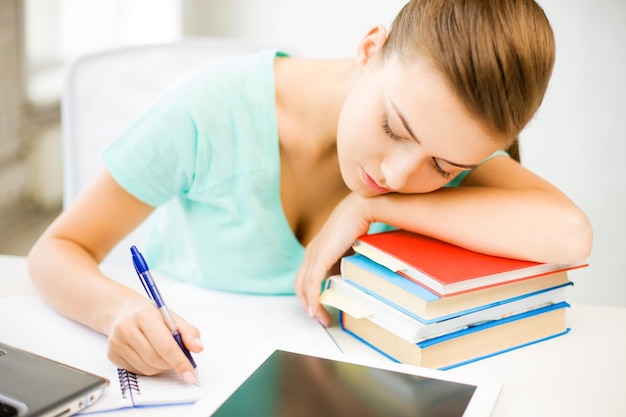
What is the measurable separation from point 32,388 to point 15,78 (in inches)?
66.4

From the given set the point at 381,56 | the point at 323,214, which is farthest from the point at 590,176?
the point at 381,56

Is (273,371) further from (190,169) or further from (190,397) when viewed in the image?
(190,169)

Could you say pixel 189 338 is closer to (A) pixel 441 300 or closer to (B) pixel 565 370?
(A) pixel 441 300

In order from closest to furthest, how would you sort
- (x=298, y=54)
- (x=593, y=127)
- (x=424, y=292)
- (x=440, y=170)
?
(x=424, y=292) < (x=440, y=170) < (x=298, y=54) < (x=593, y=127)

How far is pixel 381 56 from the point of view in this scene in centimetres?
85

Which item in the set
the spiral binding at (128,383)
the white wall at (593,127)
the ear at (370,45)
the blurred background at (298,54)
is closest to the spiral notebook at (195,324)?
the spiral binding at (128,383)

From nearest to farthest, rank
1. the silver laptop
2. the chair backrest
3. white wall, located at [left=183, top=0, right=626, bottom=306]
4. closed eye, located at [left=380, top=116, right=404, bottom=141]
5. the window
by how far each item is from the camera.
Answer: the silver laptop → closed eye, located at [left=380, top=116, right=404, bottom=141] → the chair backrest → white wall, located at [left=183, top=0, right=626, bottom=306] → the window

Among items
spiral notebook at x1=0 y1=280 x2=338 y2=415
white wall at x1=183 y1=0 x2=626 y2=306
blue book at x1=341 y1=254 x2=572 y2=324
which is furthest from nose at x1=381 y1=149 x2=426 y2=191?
white wall at x1=183 y1=0 x2=626 y2=306

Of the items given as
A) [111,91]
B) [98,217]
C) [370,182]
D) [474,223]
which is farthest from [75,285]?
[111,91]

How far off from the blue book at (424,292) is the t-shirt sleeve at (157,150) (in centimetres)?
32

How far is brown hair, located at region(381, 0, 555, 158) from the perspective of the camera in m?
0.70

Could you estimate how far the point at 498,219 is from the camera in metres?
0.86

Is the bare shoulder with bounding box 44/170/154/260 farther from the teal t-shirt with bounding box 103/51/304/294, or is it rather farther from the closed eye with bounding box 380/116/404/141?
the closed eye with bounding box 380/116/404/141

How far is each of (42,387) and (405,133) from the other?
0.46 m
